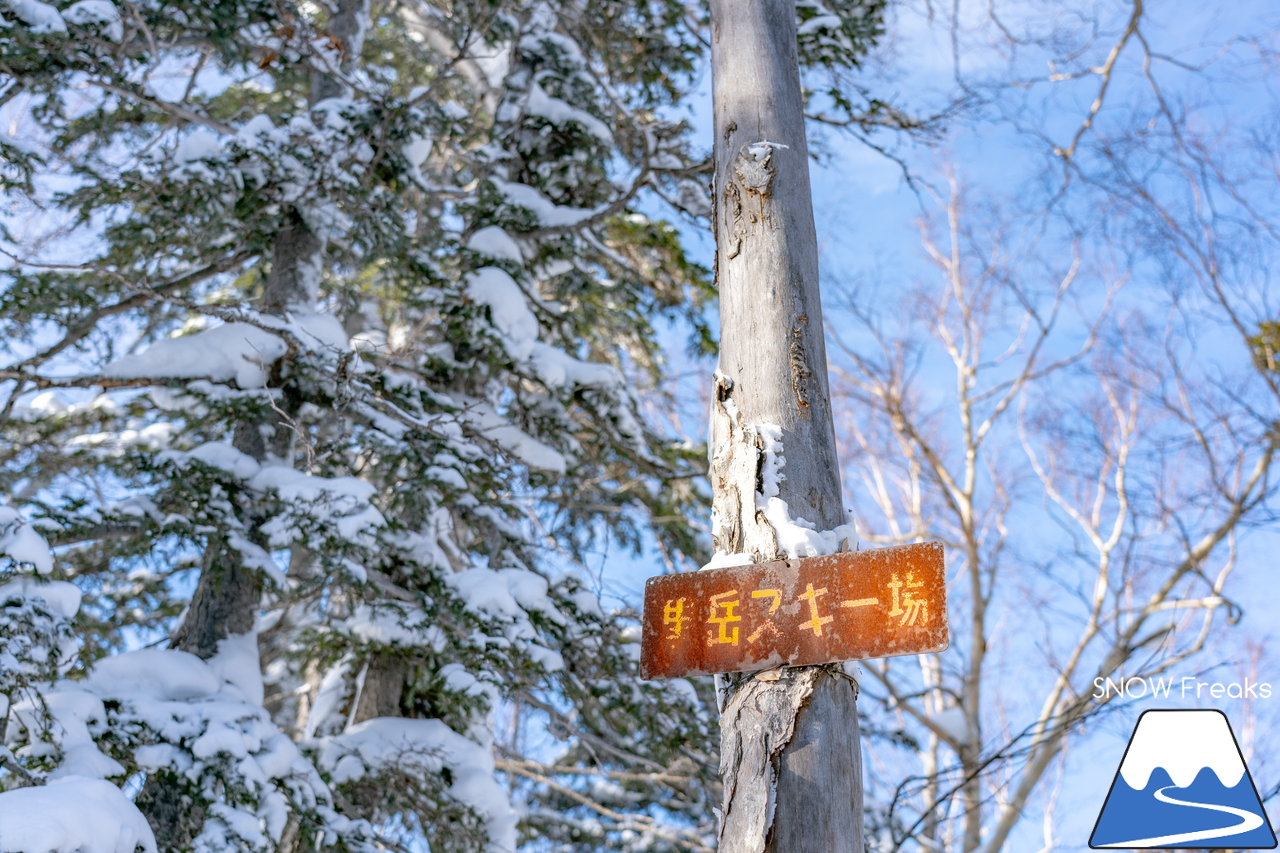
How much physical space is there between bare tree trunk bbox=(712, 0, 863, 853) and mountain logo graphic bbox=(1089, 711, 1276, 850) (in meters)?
2.25

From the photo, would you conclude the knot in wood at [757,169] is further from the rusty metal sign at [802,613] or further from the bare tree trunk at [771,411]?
the rusty metal sign at [802,613]

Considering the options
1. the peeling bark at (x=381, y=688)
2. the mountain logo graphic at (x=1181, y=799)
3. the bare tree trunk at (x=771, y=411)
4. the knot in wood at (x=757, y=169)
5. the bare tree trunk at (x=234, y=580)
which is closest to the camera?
the bare tree trunk at (x=771, y=411)

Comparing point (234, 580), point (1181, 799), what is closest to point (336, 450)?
point (234, 580)

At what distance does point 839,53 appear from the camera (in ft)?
20.0

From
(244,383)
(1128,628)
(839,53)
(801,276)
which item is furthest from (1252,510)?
(244,383)

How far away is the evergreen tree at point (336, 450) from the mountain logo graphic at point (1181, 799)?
232 centimetres

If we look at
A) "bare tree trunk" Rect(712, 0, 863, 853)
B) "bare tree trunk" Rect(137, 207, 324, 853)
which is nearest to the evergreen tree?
"bare tree trunk" Rect(137, 207, 324, 853)

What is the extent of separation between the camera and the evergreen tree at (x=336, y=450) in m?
4.37

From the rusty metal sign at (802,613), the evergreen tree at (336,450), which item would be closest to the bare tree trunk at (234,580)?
the evergreen tree at (336,450)

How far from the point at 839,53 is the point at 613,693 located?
4.60 meters

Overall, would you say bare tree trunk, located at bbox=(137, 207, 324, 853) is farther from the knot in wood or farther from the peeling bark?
the knot in wood

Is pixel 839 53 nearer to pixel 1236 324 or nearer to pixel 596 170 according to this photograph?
pixel 596 170

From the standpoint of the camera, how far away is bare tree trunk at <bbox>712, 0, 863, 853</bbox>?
212 cm

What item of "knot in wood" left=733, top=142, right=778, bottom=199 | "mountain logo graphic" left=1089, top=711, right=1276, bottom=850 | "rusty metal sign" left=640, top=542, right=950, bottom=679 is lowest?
"mountain logo graphic" left=1089, top=711, right=1276, bottom=850
